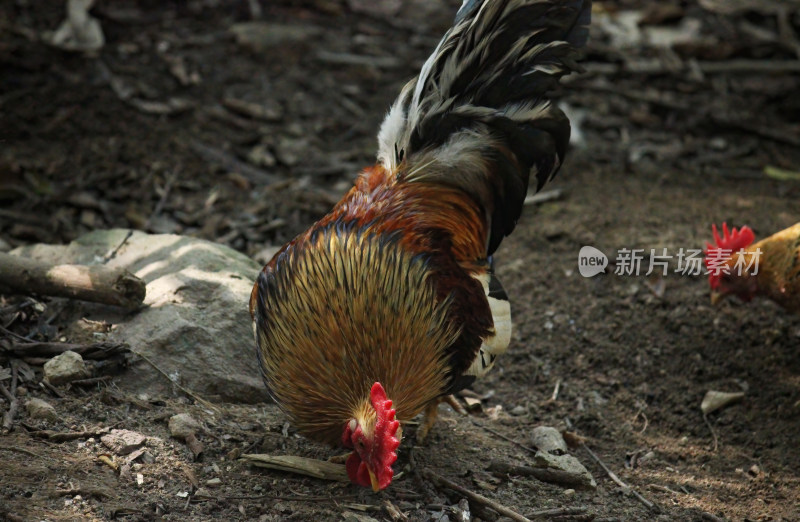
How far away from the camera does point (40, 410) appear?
376 cm

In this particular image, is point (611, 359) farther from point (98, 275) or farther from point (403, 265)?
point (98, 275)

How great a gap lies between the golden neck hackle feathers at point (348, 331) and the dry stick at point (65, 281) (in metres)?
1.06

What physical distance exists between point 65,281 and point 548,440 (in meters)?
2.87

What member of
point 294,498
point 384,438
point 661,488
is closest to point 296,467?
point 294,498

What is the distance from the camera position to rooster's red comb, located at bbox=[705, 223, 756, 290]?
541 centimetres

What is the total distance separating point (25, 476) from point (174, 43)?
592 cm

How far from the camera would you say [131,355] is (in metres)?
4.31

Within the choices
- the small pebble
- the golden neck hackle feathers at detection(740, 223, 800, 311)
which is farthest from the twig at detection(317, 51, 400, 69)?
the small pebble

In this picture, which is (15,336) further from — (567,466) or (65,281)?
(567,466)

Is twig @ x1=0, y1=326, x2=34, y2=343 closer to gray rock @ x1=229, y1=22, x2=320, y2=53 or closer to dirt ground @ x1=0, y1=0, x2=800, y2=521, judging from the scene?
dirt ground @ x1=0, y1=0, x2=800, y2=521

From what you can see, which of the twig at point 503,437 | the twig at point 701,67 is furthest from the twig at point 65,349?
the twig at point 701,67

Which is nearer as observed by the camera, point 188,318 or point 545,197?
point 188,318

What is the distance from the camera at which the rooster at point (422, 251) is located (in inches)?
143

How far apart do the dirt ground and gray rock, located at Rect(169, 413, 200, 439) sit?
64 millimetres
